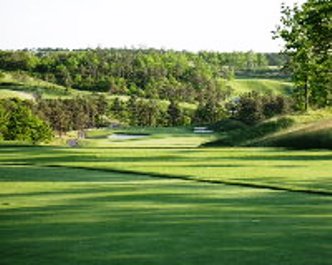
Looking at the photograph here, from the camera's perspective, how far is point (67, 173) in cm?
2909

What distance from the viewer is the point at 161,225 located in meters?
13.8

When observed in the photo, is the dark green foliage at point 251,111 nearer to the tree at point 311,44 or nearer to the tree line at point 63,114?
the tree line at point 63,114

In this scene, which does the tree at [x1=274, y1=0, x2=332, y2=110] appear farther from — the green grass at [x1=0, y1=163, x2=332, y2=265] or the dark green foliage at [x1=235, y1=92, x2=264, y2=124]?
the dark green foliage at [x1=235, y1=92, x2=264, y2=124]

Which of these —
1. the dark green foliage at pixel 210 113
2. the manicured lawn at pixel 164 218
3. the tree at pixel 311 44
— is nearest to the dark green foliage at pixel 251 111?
the dark green foliage at pixel 210 113

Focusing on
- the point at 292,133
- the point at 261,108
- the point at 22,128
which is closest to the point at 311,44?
the point at 292,133

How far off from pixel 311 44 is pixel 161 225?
1896 inches

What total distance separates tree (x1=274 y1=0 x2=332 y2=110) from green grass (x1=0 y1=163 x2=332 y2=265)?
33.6 metres

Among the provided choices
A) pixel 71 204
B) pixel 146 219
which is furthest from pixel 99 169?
pixel 146 219

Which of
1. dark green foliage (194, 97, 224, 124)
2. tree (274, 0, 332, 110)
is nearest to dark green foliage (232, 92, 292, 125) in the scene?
dark green foliage (194, 97, 224, 124)

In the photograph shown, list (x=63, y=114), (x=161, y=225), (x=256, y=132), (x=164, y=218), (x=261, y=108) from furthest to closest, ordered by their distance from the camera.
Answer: (x=63, y=114)
(x=261, y=108)
(x=256, y=132)
(x=164, y=218)
(x=161, y=225)

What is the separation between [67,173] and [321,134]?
29.6 metres

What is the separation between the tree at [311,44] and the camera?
175ft

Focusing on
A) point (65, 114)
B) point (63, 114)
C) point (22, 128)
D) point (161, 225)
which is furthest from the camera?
point (65, 114)

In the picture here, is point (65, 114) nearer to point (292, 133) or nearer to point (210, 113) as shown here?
point (210, 113)
